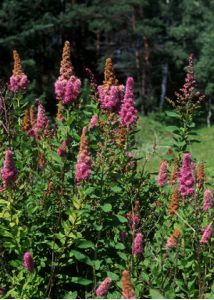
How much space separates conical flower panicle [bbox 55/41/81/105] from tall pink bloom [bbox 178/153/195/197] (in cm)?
86

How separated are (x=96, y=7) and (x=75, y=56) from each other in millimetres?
3088

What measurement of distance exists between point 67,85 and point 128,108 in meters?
0.54

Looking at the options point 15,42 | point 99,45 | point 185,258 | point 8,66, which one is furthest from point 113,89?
point 99,45

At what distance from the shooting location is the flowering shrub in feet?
10.8

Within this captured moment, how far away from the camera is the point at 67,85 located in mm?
3633

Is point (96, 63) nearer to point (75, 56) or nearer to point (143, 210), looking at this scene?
point (75, 56)

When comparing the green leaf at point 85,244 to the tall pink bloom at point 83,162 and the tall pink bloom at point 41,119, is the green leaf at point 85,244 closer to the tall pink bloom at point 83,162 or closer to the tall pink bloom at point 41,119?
the tall pink bloom at point 83,162

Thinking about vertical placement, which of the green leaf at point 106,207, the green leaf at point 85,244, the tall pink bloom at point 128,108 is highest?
the tall pink bloom at point 128,108

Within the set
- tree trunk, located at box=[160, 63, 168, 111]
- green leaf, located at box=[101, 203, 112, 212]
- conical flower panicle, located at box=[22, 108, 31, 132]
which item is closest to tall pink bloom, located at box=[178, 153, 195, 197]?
green leaf, located at box=[101, 203, 112, 212]

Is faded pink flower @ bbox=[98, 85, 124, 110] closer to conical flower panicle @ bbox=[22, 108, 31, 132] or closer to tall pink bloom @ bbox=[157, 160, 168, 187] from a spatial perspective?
tall pink bloom @ bbox=[157, 160, 168, 187]

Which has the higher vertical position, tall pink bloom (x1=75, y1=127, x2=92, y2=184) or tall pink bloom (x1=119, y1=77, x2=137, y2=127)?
tall pink bloom (x1=119, y1=77, x2=137, y2=127)

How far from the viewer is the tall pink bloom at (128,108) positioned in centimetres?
395

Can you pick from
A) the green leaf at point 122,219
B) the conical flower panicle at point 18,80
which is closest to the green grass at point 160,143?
the conical flower panicle at point 18,80

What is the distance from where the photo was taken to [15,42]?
19453mm
